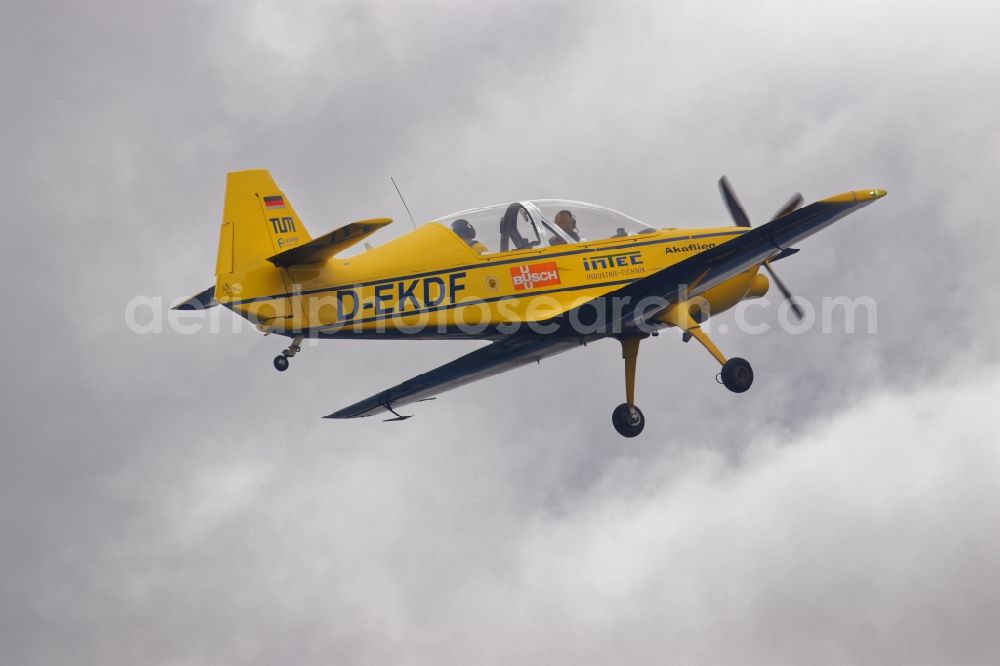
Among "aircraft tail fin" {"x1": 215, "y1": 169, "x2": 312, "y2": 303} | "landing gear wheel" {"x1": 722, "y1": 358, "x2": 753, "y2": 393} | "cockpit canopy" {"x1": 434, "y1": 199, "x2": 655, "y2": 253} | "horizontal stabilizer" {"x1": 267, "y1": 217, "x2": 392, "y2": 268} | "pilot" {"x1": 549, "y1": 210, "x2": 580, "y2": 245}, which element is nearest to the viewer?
"horizontal stabilizer" {"x1": 267, "y1": 217, "x2": 392, "y2": 268}

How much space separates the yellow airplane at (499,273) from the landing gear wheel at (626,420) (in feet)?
3.58

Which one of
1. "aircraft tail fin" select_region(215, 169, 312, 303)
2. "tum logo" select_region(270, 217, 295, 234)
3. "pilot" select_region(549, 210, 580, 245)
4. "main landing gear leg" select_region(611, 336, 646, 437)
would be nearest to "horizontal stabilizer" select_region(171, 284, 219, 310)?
"aircraft tail fin" select_region(215, 169, 312, 303)

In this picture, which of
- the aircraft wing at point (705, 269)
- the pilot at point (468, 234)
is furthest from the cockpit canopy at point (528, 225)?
the aircraft wing at point (705, 269)

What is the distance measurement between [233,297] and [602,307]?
4.80 metres

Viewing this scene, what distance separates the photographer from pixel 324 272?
17.5 meters

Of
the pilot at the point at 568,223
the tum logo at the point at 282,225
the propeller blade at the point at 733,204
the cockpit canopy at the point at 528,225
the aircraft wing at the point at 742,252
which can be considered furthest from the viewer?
the propeller blade at the point at 733,204

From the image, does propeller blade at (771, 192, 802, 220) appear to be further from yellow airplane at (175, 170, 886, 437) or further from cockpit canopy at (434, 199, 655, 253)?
cockpit canopy at (434, 199, 655, 253)

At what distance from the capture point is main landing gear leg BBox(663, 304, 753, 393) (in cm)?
1881

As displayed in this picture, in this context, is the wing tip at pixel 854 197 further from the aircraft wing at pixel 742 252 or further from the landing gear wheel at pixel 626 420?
the landing gear wheel at pixel 626 420

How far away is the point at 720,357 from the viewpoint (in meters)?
19.0

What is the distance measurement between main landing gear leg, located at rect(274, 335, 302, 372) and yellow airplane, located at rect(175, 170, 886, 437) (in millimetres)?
19

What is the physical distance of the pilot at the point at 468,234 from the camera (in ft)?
59.9

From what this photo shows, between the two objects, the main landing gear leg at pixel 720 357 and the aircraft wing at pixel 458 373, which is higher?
the aircraft wing at pixel 458 373

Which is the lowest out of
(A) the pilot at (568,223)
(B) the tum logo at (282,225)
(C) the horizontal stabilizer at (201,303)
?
(C) the horizontal stabilizer at (201,303)
